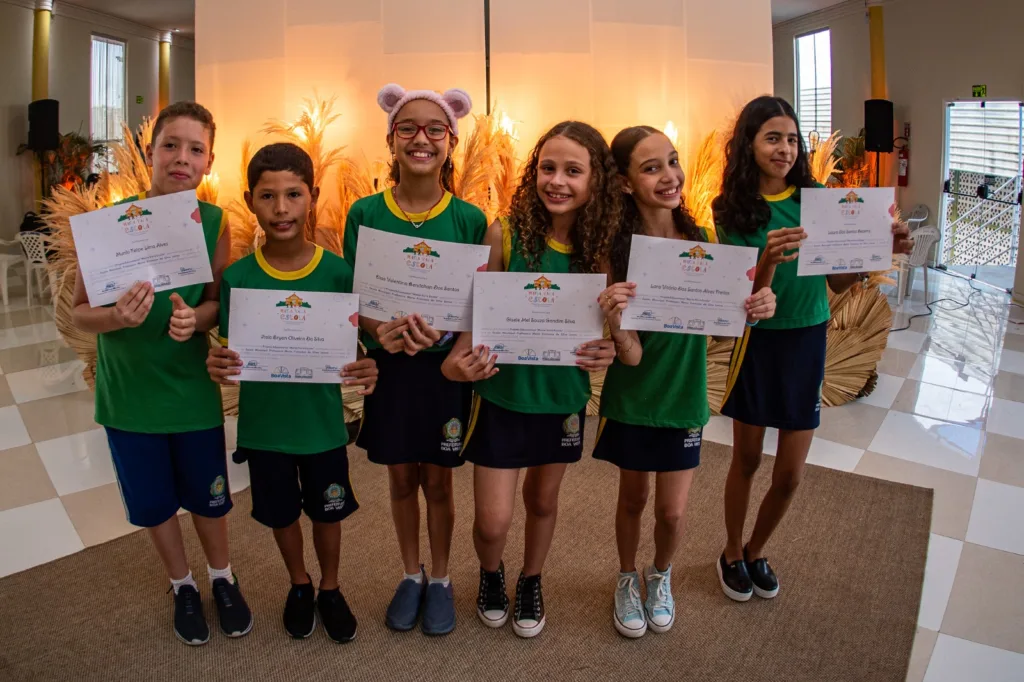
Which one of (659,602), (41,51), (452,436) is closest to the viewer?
(452,436)

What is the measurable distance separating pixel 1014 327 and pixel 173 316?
6840mm

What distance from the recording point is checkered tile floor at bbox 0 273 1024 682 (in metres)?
2.40

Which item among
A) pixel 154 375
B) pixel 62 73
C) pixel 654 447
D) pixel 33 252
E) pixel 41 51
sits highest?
pixel 41 51

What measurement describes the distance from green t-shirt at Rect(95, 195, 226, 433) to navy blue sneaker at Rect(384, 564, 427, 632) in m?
0.75

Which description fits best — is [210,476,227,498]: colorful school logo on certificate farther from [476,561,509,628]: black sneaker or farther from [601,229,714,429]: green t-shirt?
[601,229,714,429]: green t-shirt

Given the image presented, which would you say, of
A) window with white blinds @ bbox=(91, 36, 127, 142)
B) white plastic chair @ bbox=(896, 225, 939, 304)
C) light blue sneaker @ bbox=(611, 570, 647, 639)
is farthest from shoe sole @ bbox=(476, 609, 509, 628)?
window with white blinds @ bbox=(91, 36, 127, 142)

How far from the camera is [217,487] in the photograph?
7.00 ft

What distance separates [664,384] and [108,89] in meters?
7.41

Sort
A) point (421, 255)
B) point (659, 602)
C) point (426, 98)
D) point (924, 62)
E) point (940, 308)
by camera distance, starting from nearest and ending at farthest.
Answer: point (421, 255)
point (426, 98)
point (659, 602)
point (940, 308)
point (924, 62)

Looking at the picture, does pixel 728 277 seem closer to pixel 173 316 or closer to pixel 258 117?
pixel 173 316

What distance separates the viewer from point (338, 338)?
6.30ft

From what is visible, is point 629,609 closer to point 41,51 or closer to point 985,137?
point 985,137

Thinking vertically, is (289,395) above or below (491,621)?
above

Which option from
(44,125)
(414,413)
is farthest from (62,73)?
(414,413)
